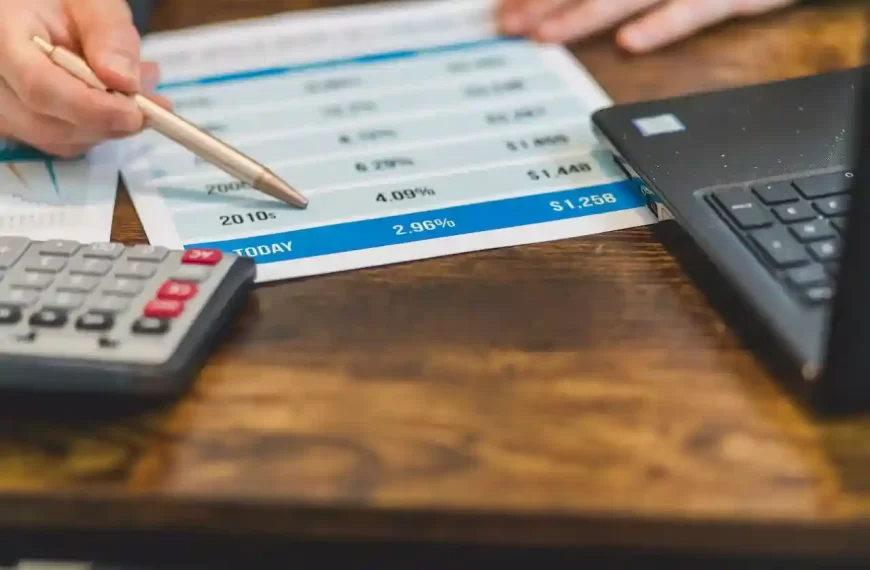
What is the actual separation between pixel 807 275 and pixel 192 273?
9.9 inches

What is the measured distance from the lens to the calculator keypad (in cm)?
36

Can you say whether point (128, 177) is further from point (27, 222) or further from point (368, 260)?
point (368, 260)

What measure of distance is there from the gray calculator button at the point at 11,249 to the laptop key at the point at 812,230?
0.33 meters

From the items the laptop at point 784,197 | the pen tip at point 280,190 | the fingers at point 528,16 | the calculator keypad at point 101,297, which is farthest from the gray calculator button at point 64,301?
the fingers at point 528,16

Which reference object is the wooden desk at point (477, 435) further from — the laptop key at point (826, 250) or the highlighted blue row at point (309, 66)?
the highlighted blue row at point (309, 66)

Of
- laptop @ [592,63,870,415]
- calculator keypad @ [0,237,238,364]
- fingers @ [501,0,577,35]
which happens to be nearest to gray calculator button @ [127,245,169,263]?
calculator keypad @ [0,237,238,364]

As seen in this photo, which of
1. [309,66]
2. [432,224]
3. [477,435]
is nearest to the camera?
[477,435]

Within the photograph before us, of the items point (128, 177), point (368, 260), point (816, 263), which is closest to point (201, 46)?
point (128, 177)

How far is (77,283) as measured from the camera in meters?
0.39

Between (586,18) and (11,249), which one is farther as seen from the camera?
(586,18)

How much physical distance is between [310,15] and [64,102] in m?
0.26

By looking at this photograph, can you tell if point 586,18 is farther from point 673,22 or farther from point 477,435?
point 477,435

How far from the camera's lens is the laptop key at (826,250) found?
0.37 m

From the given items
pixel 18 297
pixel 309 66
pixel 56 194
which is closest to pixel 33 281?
pixel 18 297
